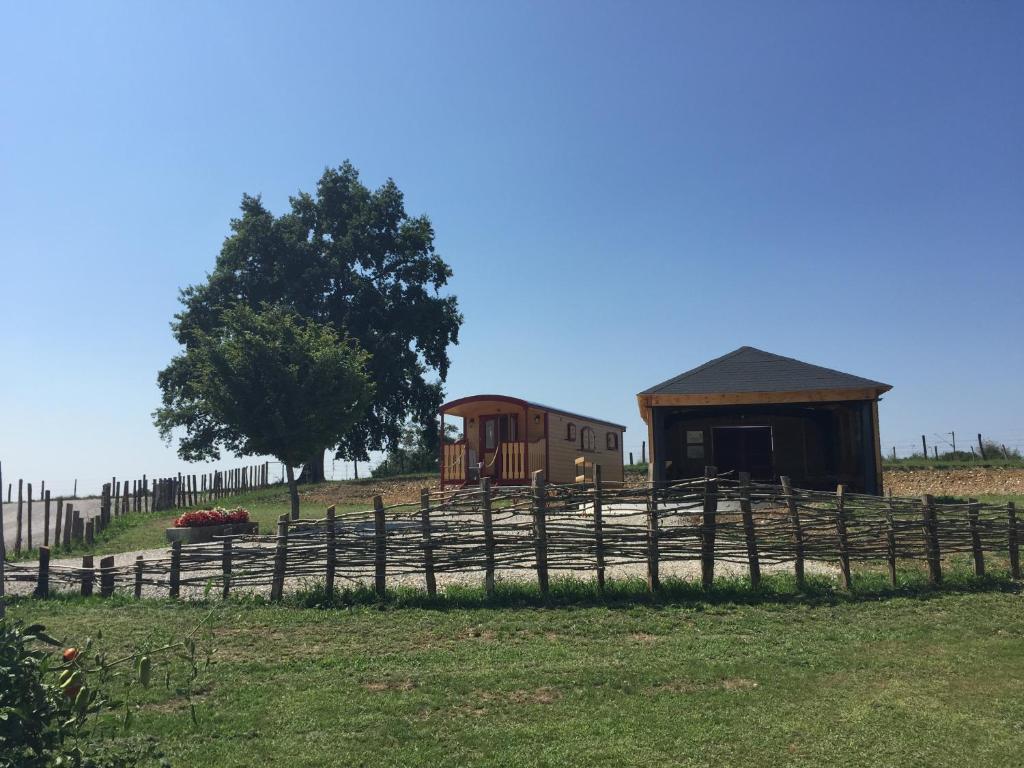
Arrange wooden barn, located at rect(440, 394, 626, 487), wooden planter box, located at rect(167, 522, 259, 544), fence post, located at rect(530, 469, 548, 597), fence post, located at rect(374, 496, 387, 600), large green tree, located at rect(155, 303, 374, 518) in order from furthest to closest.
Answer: wooden barn, located at rect(440, 394, 626, 487), large green tree, located at rect(155, 303, 374, 518), wooden planter box, located at rect(167, 522, 259, 544), fence post, located at rect(374, 496, 387, 600), fence post, located at rect(530, 469, 548, 597)

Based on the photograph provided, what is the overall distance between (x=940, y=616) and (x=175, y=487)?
26918mm

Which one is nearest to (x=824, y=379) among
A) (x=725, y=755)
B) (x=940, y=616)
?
(x=940, y=616)

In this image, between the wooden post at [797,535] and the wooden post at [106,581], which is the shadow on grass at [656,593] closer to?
the wooden post at [797,535]

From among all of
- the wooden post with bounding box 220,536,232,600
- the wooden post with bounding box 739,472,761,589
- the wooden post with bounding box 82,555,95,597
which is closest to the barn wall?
the wooden post with bounding box 739,472,761,589

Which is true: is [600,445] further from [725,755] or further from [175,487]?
[725,755]

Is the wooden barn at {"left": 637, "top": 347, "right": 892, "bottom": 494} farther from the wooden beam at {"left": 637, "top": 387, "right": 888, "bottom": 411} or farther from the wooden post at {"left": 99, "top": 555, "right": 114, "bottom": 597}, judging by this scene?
the wooden post at {"left": 99, "top": 555, "right": 114, "bottom": 597}

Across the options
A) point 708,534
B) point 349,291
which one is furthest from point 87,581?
point 349,291

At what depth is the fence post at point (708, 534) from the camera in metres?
9.42

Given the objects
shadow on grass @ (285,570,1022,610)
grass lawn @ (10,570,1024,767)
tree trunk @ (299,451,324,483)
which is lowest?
grass lawn @ (10,570,1024,767)

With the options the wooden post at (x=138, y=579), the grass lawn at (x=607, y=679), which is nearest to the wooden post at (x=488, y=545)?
the grass lawn at (x=607, y=679)

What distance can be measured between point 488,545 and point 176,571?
4353 mm

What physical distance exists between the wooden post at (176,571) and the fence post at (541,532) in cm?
487

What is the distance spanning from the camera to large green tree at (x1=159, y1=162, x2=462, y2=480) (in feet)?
113

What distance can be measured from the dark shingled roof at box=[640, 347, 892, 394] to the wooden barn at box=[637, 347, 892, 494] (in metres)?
0.02
